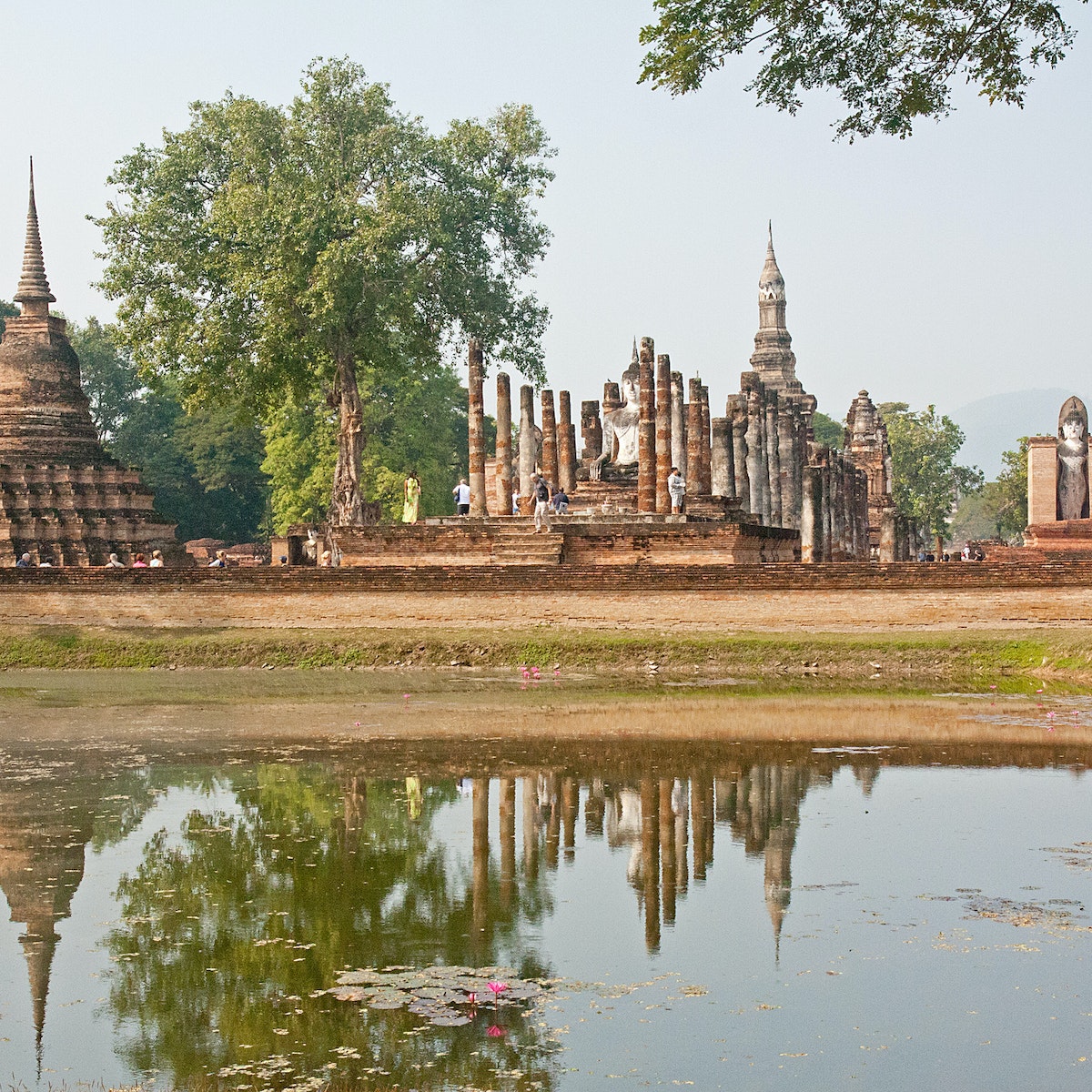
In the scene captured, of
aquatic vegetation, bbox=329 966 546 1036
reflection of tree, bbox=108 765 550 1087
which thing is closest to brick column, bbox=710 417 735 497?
reflection of tree, bbox=108 765 550 1087

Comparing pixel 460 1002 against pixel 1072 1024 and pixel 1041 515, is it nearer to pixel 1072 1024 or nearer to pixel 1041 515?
pixel 1072 1024

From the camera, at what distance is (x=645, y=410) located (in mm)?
29109

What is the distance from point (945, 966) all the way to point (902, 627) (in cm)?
1387

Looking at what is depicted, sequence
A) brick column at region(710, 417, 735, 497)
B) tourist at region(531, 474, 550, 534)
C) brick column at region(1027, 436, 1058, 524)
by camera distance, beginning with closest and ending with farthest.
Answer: tourist at region(531, 474, 550, 534) < brick column at region(710, 417, 735, 497) < brick column at region(1027, 436, 1058, 524)

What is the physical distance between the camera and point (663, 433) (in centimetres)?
2995

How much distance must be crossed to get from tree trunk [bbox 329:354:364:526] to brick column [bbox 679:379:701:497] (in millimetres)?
6607

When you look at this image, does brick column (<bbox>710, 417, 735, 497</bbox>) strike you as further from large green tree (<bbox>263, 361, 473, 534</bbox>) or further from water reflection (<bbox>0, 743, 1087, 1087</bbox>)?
water reflection (<bbox>0, 743, 1087, 1087</bbox>)

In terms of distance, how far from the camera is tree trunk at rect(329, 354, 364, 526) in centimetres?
3244

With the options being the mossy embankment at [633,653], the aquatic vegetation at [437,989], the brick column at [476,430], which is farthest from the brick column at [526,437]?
the aquatic vegetation at [437,989]

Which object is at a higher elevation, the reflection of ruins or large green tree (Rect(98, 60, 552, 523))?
large green tree (Rect(98, 60, 552, 523))

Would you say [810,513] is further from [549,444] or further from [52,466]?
[52,466]

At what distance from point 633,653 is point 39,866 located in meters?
11.3

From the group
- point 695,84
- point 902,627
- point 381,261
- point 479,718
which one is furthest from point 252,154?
point 695,84

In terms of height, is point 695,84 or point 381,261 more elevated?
point 381,261
